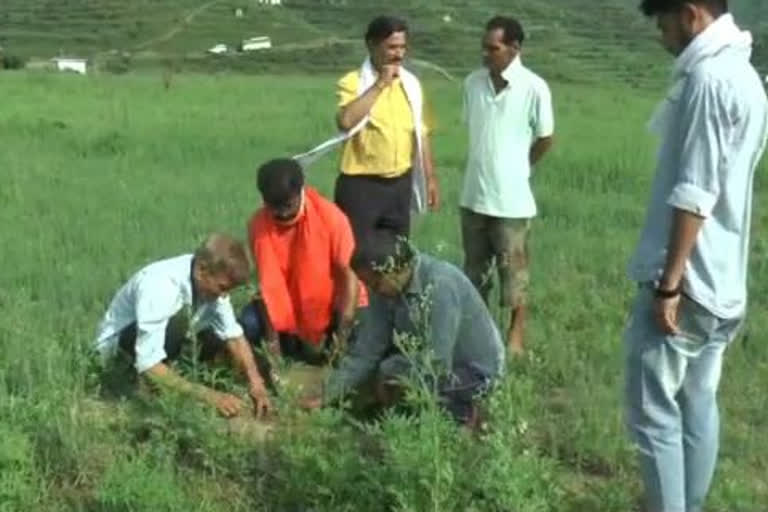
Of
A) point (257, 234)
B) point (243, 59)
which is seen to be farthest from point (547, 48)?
point (257, 234)

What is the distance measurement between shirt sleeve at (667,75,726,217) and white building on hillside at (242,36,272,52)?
169 ft

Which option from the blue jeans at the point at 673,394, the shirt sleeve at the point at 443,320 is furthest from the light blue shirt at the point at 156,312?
the blue jeans at the point at 673,394

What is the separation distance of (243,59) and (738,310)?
47.9 m

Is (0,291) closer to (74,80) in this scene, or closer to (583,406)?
(583,406)

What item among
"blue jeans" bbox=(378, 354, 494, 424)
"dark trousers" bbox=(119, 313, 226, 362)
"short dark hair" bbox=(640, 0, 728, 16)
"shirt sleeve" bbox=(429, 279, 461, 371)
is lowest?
"dark trousers" bbox=(119, 313, 226, 362)

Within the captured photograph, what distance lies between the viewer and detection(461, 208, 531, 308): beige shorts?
6242 mm

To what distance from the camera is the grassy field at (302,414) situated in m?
4.18

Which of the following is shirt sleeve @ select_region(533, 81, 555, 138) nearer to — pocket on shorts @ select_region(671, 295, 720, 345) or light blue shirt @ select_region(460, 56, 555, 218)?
light blue shirt @ select_region(460, 56, 555, 218)

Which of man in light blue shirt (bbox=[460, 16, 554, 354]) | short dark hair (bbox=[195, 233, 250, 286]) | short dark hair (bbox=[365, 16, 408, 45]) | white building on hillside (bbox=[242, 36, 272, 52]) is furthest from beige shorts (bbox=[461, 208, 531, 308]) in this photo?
white building on hillside (bbox=[242, 36, 272, 52])

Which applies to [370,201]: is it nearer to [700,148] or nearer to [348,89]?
[348,89]

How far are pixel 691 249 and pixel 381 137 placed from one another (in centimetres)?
281

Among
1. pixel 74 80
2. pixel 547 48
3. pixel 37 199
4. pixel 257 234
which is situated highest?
pixel 257 234

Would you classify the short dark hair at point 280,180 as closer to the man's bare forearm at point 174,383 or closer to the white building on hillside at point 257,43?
the man's bare forearm at point 174,383

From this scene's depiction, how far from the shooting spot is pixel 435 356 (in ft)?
15.1
